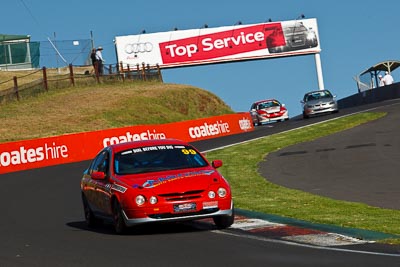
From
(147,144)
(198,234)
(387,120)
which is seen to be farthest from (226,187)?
(387,120)

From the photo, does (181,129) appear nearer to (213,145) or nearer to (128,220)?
(213,145)

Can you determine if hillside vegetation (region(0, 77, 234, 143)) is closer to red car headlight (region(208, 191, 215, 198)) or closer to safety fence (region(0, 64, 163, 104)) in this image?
safety fence (region(0, 64, 163, 104))

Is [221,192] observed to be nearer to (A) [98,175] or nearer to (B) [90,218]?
(A) [98,175]

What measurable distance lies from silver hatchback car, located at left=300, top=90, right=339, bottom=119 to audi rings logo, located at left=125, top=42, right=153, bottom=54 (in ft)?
102

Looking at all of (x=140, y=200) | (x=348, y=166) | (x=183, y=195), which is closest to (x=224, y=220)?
(x=183, y=195)

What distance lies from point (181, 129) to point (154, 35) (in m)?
41.2

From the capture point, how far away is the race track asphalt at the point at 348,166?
63.1 feet

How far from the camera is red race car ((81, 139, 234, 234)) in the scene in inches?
552

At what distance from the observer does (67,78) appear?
59.0 m

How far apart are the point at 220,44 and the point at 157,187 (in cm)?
6965

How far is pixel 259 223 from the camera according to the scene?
1505 cm

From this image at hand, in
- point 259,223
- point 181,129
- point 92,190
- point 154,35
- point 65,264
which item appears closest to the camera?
point 65,264

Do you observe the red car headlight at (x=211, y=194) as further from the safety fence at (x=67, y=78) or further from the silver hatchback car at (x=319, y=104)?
the safety fence at (x=67, y=78)

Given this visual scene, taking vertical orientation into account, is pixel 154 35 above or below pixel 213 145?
above
